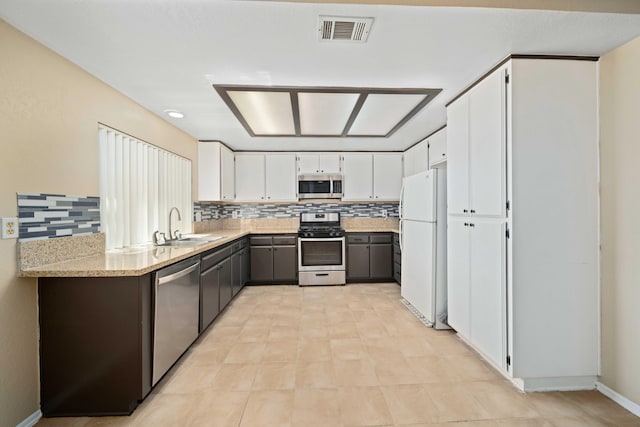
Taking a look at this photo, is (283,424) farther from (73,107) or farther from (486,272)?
(73,107)

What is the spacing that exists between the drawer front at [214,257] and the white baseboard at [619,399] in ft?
10.5

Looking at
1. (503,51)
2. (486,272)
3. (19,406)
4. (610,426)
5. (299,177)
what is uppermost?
(503,51)

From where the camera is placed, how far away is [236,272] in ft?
13.3

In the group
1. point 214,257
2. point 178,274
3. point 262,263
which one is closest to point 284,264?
point 262,263

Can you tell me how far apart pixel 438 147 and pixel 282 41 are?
2500 mm

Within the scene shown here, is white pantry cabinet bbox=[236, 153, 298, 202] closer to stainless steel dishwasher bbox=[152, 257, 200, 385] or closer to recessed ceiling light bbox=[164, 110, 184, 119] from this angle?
recessed ceiling light bbox=[164, 110, 184, 119]

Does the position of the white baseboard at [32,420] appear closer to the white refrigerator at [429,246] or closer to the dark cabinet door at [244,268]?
the dark cabinet door at [244,268]

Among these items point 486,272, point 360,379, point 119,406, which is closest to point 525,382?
point 486,272

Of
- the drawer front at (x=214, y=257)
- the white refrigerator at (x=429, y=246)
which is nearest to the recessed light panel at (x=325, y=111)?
the white refrigerator at (x=429, y=246)

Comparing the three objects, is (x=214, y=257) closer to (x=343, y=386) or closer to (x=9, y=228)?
(x=9, y=228)

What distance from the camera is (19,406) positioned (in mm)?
1657

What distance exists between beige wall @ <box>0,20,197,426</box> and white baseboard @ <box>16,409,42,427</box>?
0.03 metres

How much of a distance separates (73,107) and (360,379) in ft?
9.14

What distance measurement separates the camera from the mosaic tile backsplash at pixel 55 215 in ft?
5.66
